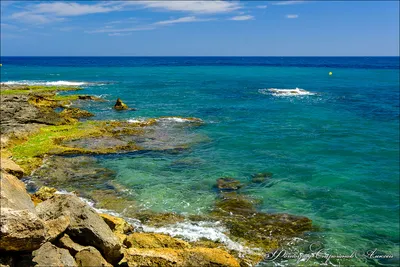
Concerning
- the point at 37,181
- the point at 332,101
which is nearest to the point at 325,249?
the point at 37,181

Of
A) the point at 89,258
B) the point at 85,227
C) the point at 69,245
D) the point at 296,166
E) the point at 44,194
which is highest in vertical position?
the point at 85,227

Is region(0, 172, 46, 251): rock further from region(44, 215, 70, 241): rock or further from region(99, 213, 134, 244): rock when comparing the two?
region(99, 213, 134, 244): rock

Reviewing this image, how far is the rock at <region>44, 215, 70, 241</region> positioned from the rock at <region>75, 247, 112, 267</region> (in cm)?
98

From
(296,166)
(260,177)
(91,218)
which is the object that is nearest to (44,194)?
(91,218)

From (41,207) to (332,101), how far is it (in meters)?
63.6

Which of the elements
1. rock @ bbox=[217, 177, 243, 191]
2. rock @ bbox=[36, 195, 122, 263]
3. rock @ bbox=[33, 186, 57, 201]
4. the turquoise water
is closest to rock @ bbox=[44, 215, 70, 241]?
rock @ bbox=[36, 195, 122, 263]

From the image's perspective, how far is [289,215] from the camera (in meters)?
21.6

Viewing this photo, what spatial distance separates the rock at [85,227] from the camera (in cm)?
1355

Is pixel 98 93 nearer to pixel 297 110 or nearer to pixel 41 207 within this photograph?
pixel 297 110

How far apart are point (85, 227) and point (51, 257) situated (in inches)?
90.1

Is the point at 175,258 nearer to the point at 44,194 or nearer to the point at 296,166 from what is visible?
the point at 44,194

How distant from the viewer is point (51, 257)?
37.4 feet

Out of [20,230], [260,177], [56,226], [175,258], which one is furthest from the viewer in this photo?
[260,177]

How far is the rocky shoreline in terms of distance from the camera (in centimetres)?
1119
